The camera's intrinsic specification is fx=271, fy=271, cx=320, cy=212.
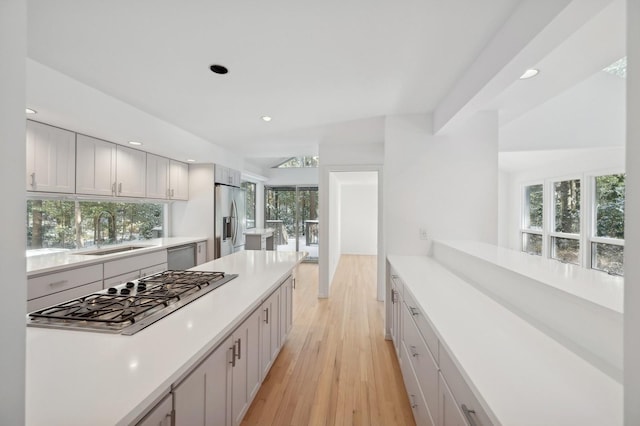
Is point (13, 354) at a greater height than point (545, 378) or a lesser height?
greater

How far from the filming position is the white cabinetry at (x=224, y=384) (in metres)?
1.05

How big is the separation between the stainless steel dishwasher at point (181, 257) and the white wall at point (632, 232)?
3.94 m

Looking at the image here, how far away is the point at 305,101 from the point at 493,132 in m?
2.03

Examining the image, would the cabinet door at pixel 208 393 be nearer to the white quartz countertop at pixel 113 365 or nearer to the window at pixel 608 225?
the white quartz countertop at pixel 113 365

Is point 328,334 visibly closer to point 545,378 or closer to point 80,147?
point 545,378

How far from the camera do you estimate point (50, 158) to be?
98.4 inches

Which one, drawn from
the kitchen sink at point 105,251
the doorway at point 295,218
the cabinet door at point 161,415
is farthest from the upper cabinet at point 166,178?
the doorway at point 295,218

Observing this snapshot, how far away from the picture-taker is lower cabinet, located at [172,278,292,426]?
106 centimetres

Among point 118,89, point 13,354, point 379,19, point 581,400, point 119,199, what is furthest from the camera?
point 119,199

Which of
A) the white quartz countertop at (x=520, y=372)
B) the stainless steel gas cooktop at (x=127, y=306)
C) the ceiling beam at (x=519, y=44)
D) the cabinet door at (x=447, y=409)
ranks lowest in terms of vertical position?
the cabinet door at (x=447, y=409)

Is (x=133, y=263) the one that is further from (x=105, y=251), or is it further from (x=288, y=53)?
(x=288, y=53)

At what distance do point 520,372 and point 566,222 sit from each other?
506 cm

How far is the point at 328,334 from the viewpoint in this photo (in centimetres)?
311

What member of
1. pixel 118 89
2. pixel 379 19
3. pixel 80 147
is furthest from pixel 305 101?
pixel 80 147
